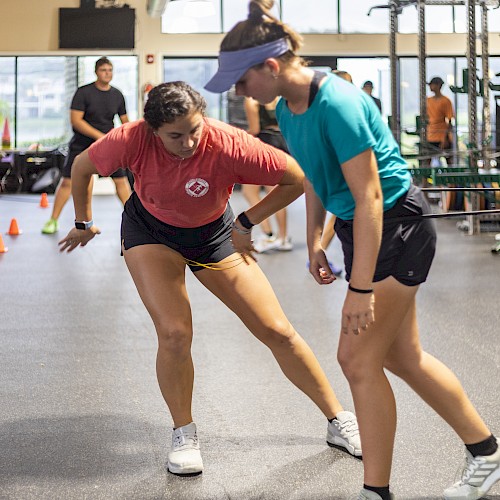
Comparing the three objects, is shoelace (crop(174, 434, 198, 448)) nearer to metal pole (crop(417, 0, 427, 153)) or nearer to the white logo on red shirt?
the white logo on red shirt

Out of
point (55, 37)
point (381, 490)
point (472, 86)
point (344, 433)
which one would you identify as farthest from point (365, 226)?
point (55, 37)

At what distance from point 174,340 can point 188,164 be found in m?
0.57

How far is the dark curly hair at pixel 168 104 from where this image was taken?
276 centimetres

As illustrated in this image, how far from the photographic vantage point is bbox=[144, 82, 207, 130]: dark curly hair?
108 inches

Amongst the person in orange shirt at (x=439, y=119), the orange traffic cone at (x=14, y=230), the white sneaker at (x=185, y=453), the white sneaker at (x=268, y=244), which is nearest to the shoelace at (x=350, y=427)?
the white sneaker at (x=185, y=453)

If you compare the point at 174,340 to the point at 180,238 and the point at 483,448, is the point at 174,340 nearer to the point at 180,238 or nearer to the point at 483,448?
the point at 180,238

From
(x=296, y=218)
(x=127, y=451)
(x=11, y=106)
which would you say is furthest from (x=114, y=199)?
(x=127, y=451)

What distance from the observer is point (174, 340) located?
305 cm

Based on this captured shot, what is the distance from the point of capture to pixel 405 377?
2.70 meters

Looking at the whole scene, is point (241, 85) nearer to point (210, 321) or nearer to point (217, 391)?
point (217, 391)

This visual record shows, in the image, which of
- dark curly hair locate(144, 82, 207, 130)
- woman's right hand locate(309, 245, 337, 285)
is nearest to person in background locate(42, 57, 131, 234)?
dark curly hair locate(144, 82, 207, 130)

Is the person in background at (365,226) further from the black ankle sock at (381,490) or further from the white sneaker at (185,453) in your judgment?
the white sneaker at (185,453)

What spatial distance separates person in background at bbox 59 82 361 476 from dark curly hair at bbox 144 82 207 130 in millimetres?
59

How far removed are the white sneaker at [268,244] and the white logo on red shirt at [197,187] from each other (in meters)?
5.21
